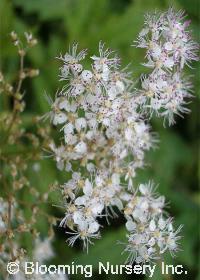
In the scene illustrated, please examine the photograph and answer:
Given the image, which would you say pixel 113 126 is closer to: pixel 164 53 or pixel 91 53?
pixel 164 53

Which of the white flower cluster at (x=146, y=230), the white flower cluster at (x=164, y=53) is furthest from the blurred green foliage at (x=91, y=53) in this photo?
the white flower cluster at (x=164, y=53)

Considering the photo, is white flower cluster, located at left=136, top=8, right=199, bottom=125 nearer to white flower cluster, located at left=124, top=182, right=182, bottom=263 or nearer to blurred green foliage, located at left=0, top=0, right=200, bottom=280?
white flower cluster, located at left=124, top=182, right=182, bottom=263

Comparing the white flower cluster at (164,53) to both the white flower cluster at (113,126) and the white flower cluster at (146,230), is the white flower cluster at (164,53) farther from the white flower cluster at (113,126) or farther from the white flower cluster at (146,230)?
the white flower cluster at (146,230)

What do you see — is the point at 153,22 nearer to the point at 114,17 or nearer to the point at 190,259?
the point at 114,17

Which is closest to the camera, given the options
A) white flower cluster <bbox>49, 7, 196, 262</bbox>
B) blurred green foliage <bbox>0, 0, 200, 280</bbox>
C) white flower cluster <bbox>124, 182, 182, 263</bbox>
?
white flower cluster <bbox>49, 7, 196, 262</bbox>

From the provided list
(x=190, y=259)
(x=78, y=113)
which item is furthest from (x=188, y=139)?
(x=78, y=113)

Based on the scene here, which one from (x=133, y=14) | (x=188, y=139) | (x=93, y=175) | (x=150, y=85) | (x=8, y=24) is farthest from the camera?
(x=188, y=139)

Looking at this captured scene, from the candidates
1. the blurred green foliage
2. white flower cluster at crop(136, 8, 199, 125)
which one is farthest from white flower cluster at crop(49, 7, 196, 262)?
the blurred green foliage

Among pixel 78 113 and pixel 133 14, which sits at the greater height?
pixel 133 14
